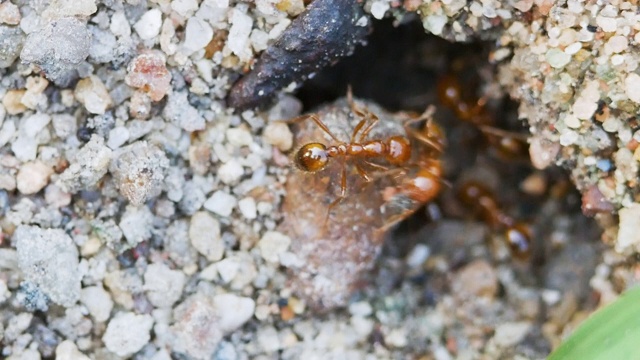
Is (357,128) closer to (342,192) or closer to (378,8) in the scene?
(342,192)

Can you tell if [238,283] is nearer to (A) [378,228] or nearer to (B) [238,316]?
(B) [238,316]

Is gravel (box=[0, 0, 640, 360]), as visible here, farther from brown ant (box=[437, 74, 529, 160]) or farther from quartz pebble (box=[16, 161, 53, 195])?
brown ant (box=[437, 74, 529, 160])

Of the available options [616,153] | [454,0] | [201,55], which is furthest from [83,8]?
[616,153]

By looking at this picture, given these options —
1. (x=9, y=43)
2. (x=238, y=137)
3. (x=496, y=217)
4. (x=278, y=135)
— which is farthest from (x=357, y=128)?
(x=9, y=43)

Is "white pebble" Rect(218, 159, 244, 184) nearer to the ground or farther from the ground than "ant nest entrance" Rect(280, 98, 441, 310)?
farther from the ground

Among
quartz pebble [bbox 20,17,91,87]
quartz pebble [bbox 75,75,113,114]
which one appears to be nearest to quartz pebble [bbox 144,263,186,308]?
quartz pebble [bbox 75,75,113,114]

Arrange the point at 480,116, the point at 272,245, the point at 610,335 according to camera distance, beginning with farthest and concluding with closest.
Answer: the point at 480,116 → the point at 272,245 → the point at 610,335
